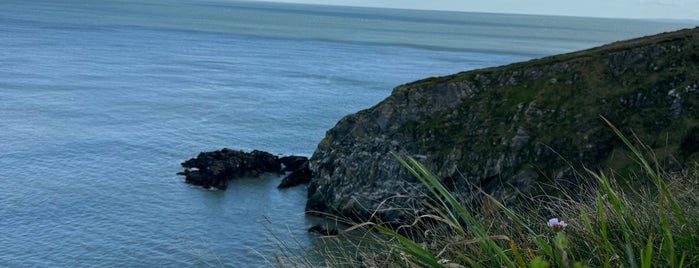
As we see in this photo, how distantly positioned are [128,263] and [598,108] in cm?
2627

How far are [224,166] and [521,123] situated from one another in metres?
19.1

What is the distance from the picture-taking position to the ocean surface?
3944 cm

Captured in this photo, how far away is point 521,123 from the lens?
152 feet

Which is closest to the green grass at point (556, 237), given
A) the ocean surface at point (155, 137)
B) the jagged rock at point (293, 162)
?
the ocean surface at point (155, 137)

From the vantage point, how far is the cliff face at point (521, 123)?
43.2 m

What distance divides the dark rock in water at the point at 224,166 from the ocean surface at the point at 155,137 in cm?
91

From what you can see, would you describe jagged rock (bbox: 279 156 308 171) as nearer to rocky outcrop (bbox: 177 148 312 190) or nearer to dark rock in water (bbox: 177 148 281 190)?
rocky outcrop (bbox: 177 148 312 190)

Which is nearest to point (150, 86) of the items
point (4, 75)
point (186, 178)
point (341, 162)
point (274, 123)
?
point (4, 75)

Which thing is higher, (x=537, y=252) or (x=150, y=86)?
(x=537, y=252)

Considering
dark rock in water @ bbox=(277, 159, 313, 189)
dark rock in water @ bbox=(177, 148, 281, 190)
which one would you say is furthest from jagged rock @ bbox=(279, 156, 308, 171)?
dark rock in water @ bbox=(277, 159, 313, 189)

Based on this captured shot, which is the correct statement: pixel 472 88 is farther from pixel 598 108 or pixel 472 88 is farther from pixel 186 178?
pixel 186 178

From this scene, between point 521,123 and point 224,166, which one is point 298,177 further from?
point 521,123

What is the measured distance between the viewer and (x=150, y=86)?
320 ft

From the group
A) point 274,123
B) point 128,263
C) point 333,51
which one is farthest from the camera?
point 333,51
